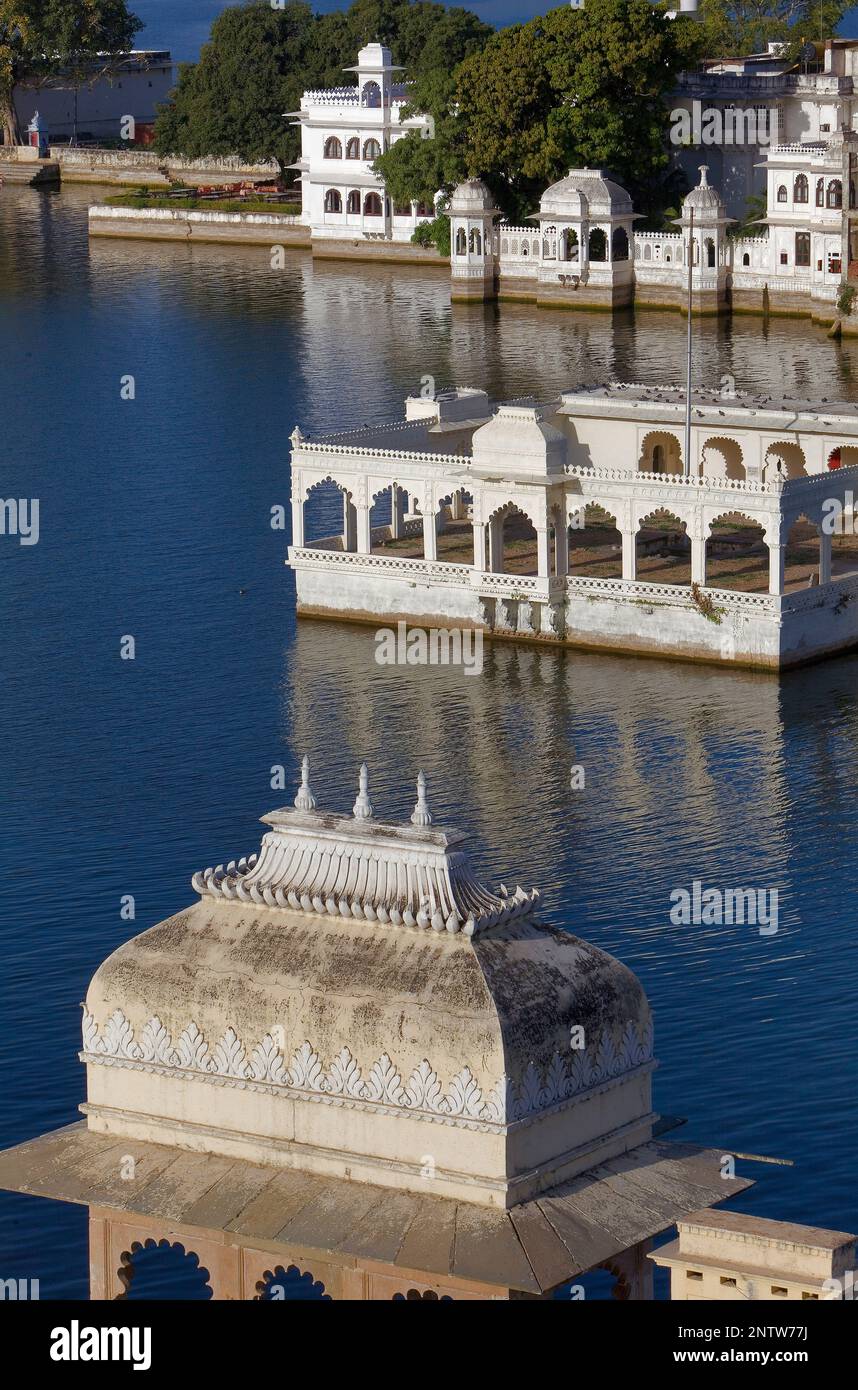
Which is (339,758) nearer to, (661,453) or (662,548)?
(662,548)

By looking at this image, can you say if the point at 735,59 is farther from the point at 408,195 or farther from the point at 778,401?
the point at 778,401

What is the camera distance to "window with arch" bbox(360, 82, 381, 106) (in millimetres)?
159500

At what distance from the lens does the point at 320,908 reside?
3494 centimetres

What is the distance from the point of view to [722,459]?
290ft

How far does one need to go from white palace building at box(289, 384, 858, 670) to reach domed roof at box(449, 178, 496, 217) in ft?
180

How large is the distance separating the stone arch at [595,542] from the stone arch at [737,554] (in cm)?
239

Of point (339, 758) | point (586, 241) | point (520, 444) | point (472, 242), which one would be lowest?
point (339, 758)

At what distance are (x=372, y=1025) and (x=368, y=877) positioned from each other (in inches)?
81.0

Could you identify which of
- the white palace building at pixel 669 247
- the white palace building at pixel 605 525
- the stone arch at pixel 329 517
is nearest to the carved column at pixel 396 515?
the white palace building at pixel 605 525

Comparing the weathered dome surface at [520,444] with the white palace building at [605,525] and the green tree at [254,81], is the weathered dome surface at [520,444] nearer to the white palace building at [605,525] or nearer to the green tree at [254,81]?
the white palace building at [605,525]

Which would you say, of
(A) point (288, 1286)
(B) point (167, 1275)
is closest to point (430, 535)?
(A) point (288, 1286)

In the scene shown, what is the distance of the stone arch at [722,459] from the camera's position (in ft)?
289
